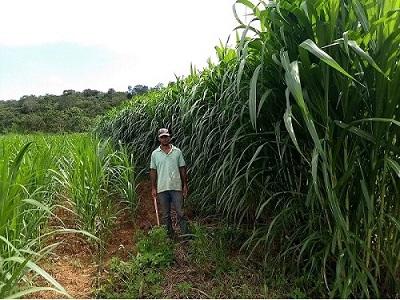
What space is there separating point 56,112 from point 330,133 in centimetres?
2791

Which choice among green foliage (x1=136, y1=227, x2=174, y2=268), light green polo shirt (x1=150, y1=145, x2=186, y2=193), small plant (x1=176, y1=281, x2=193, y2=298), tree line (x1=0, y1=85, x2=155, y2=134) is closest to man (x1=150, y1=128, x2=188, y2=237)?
light green polo shirt (x1=150, y1=145, x2=186, y2=193)

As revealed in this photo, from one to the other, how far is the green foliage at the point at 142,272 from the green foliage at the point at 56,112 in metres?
18.8

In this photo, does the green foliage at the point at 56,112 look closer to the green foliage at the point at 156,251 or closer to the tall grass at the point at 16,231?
the green foliage at the point at 156,251

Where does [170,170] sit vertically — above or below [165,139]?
below

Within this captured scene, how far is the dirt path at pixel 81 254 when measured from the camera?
3.07 m

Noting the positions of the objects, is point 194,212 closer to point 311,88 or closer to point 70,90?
point 311,88

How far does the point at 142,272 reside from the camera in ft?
10.3

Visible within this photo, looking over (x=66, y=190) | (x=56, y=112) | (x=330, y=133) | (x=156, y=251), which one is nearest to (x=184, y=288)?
(x=156, y=251)

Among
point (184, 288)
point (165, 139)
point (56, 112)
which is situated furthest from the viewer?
point (56, 112)

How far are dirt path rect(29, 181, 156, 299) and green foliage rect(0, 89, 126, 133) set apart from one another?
58.0 feet

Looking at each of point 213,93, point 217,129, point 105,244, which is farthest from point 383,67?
point 105,244

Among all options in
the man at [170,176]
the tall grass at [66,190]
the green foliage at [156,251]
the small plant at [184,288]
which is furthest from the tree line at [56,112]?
the small plant at [184,288]

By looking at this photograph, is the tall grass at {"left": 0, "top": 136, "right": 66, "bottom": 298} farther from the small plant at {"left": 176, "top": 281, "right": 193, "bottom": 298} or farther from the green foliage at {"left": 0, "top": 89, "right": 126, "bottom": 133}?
the green foliage at {"left": 0, "top": 89, "right": 126, "bottom": 133}

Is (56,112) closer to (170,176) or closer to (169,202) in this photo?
(169,202)
